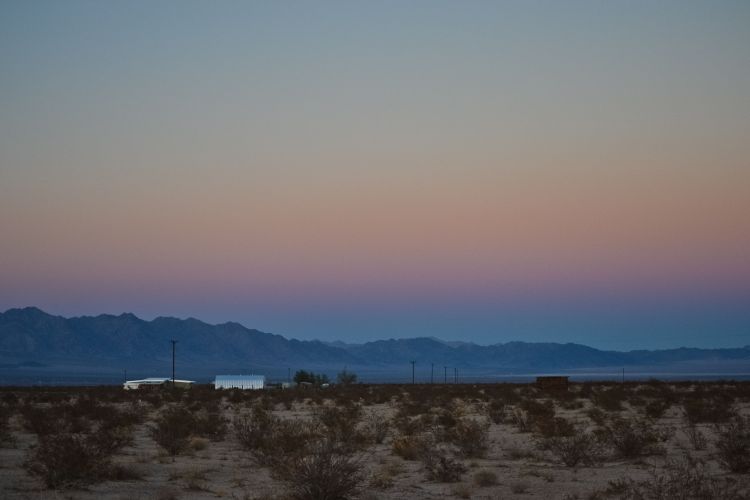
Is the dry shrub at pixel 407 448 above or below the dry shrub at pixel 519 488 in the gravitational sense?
above

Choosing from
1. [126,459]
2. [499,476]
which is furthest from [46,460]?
[499,476]

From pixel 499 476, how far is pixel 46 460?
1014 cm

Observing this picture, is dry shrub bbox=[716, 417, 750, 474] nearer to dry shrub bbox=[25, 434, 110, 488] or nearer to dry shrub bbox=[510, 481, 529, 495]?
dry shrub bbox=[510, 481, 529, 495]

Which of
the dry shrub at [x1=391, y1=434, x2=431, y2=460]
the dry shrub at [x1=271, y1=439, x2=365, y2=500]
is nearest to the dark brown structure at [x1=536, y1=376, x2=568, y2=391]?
the dry shrub at [x1=391, y1=434, x2=431, y2=460]

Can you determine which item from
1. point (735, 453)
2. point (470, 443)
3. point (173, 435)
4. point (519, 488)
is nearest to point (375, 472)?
point (519, 488)

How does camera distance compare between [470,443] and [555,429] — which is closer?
[470,443]

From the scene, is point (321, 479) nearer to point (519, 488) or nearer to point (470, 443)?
point (519, 488)

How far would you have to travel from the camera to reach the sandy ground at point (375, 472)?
61.5ft

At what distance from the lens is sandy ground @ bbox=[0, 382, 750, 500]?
1873cm

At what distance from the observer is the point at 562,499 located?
1800 centimetres

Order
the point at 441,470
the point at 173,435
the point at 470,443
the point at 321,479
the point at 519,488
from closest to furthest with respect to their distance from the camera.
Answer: the point at 321,479
the point at 519,488
the point at 441,470
the point at 470,443
the point at 173,435

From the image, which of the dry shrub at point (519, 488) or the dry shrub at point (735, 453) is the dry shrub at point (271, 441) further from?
the dry shrub at point (735, 453)

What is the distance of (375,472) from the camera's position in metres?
21.9

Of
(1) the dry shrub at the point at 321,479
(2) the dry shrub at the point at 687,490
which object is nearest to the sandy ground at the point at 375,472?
(1) the dry shrub at the point at 321,479
